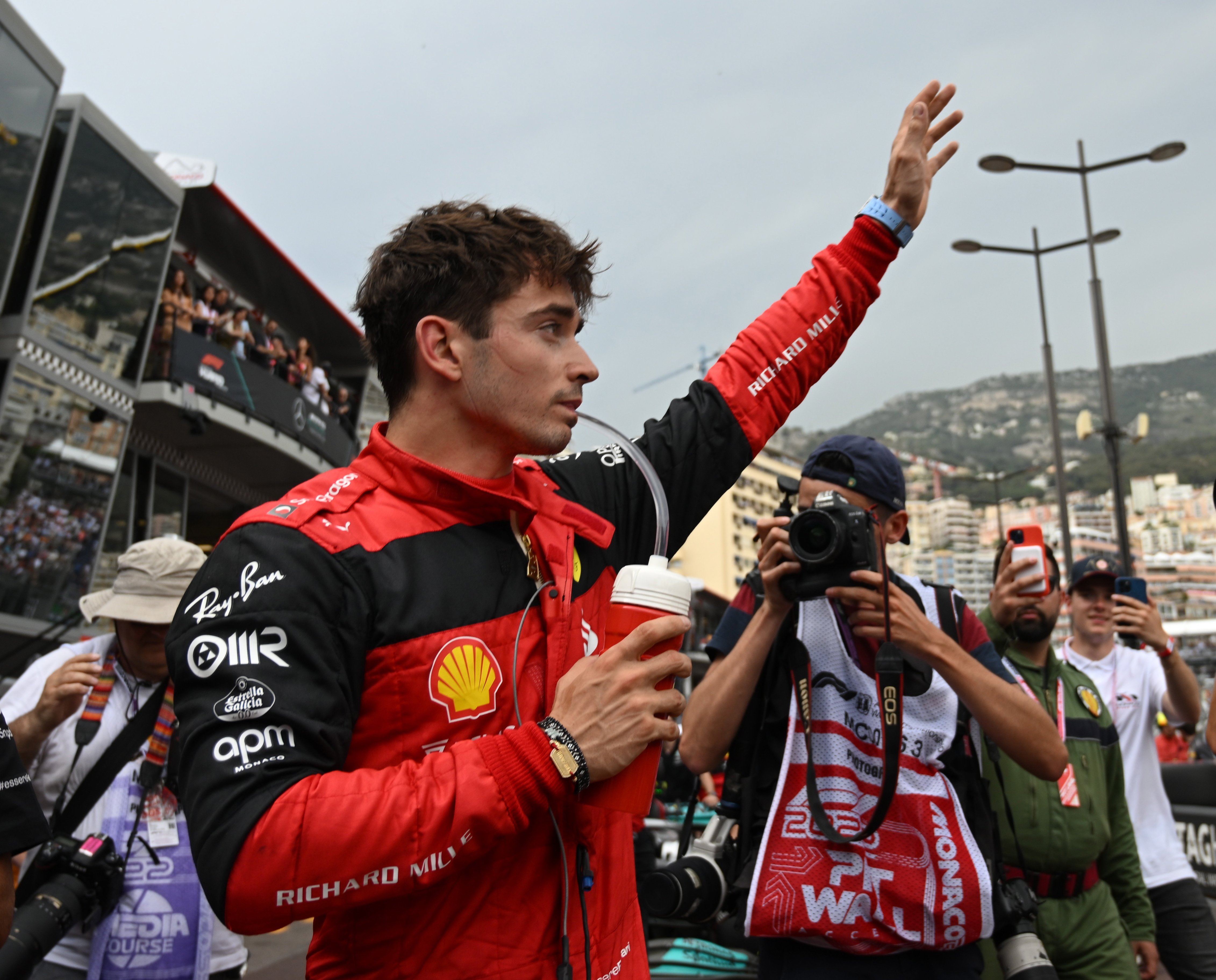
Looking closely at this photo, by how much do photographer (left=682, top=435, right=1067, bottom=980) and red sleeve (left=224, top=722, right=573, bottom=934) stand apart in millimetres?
1392

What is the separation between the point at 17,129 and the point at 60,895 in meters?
13.5

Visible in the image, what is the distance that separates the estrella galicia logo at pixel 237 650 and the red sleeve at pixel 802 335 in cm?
118

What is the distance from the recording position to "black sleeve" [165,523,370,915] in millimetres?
1455

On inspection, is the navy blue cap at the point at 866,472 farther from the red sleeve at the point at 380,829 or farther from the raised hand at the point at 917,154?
the red sleeve at the point at 380,829

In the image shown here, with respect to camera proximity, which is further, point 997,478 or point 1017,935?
point 997,478

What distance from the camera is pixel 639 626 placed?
1.60 m

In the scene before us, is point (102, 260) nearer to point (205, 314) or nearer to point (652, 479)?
point (205, 314)

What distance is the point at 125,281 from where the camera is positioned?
16781 mm

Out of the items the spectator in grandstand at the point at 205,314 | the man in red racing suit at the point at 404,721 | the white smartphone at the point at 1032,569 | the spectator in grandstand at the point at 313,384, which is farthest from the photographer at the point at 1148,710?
the spectator in grandstand at the point at 313,384

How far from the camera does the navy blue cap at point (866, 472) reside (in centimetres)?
Result: 317

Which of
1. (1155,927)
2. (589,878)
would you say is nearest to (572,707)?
(589,878)

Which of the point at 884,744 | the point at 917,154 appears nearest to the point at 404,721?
the point at 884,744

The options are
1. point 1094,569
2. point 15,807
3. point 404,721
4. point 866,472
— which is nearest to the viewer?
point 404,721

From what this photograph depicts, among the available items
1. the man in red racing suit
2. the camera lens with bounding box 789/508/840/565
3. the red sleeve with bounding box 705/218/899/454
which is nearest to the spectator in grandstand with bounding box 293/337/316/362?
the camera lens with bounding box 789/508/840/565
